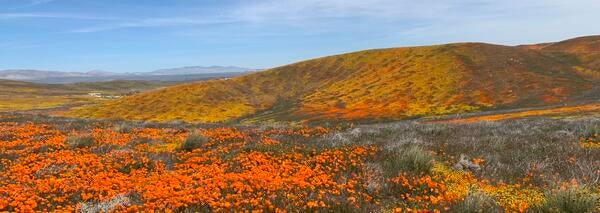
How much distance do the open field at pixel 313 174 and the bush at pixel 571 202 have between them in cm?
2

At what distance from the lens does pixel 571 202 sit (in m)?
6.95

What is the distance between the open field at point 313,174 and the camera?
317 inches

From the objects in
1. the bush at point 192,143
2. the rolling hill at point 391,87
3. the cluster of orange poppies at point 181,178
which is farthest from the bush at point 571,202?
the rolling hill at point 391,87

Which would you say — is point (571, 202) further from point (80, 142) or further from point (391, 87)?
point (391, 87)

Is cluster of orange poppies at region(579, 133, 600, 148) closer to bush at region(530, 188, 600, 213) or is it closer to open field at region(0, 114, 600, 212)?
open field at region(0, 114, 600, 212)

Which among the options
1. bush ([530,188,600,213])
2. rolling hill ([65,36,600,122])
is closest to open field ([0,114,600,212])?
bush ([530,188,600,213])

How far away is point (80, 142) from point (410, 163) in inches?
435

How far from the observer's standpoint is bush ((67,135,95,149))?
1566cm

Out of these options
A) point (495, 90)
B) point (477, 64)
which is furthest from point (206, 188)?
point (477, 64)

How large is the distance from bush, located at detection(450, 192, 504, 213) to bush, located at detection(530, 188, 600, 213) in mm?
572

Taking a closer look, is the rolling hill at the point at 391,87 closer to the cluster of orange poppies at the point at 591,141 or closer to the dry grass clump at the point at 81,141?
the cluster of orange poppies at the point at 591,141

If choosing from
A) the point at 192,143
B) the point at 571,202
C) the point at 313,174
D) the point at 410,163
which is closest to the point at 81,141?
the point at 192,143

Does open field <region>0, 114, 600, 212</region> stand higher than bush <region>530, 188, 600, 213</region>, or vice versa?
bush <region>530, 188, 600, 213</region>

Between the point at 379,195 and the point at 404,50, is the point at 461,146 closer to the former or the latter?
the point at 379,195
